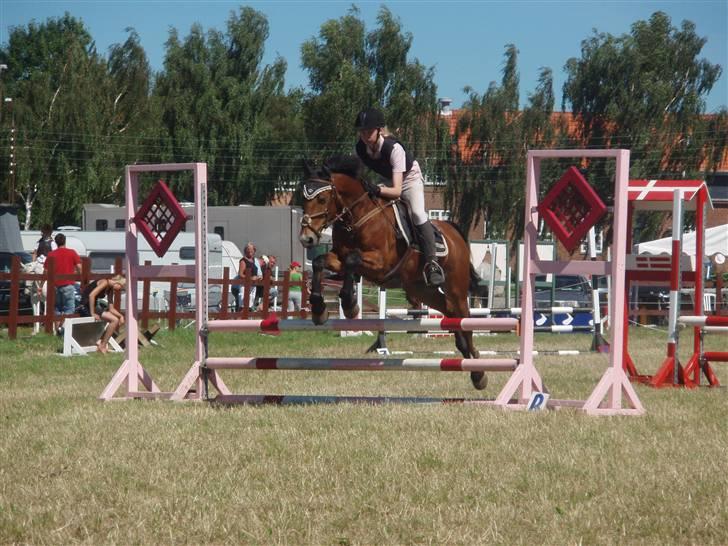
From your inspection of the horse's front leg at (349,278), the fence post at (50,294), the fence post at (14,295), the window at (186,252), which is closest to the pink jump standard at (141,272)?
the horse's front leg at (349,278)

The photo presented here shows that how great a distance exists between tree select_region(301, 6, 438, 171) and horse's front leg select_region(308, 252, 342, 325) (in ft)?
139

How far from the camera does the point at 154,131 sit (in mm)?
54188

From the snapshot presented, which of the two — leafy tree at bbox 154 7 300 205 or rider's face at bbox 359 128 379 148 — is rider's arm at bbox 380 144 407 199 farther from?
leafy tree at bbox 154 7 300 205

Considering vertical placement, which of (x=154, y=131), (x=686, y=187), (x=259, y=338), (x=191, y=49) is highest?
(x=191, y=49)

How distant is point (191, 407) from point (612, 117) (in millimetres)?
45755

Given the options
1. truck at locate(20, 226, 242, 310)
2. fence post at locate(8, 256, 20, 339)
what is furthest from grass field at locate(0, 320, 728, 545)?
truck at locate(20, 226, 242, 310)

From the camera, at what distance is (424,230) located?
9711 mm

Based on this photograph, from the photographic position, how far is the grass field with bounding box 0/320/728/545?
4.91 m

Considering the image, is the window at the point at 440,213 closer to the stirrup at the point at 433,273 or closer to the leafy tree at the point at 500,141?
the leafy tree at the point at 500,141

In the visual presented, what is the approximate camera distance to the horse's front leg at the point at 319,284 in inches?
347

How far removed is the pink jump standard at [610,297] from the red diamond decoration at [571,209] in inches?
5.7

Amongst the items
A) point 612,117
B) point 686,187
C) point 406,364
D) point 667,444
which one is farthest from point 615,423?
point 612,117

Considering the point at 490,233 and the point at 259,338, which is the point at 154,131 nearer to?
the point at 490,233

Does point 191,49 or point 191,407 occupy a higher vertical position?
point 191,49
